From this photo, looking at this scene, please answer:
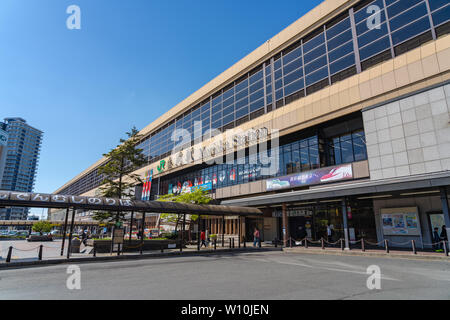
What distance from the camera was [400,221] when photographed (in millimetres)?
22375

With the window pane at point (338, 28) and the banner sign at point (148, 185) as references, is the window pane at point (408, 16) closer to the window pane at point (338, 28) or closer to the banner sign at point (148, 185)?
the window pane at point (338, 28)

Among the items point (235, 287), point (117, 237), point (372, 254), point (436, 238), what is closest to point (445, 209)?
point (436, 238)

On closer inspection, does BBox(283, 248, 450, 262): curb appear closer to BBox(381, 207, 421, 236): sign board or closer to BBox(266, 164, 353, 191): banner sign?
BBox(381, 207, 421, 236): sign board

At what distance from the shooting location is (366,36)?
2538cm

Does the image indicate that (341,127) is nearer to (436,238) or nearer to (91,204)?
(436,238)

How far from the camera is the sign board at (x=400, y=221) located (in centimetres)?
2153

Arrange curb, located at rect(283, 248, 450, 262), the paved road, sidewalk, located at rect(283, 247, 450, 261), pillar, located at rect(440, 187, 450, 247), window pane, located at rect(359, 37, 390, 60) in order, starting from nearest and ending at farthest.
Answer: the paved road
curb, located at rect(283, 248, 450, 262)
sidewalk, located at rect(283, 247, 450, 261)
pillar, located at rect(440, 187, 450, 247)
window pane, located at rect(359, 37, 390, 60)

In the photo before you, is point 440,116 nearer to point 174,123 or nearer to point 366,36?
point 366,36

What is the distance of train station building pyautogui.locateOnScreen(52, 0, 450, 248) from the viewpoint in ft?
66.9

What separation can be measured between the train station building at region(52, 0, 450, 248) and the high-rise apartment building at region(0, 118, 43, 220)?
19127 cm

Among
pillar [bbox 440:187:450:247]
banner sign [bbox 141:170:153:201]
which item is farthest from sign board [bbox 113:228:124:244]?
banner sign [bbox 141:170:153:201]

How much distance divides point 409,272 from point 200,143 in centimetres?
3523

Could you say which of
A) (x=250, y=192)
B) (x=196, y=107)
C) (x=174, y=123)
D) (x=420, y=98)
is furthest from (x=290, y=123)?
(x=174, y=123)

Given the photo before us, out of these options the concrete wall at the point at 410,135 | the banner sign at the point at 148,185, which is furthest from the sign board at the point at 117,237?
the banner sign at the point at 148,185
